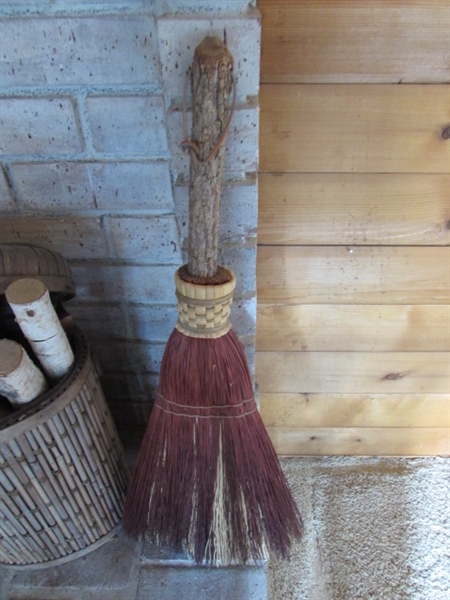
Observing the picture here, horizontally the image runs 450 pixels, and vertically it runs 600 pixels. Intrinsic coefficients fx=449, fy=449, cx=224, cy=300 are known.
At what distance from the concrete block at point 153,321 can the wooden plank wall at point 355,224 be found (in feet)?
0.62

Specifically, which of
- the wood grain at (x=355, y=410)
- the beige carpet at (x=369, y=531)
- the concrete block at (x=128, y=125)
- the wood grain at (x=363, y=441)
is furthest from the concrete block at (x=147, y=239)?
the beige carpet at (x=369, y=531)

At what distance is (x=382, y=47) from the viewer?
0.65 m

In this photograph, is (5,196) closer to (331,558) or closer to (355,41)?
(355,41)

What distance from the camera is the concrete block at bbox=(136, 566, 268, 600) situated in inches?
30.9

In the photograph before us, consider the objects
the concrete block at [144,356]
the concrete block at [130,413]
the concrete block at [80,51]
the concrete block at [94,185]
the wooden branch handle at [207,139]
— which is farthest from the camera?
the concrete block at [130,413]

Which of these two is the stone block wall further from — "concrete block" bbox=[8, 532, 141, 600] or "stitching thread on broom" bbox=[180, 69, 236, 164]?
"concrete block" bbox=[8, 532, 141, 600]

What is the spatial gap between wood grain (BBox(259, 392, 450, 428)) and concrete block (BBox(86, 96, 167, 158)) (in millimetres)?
654

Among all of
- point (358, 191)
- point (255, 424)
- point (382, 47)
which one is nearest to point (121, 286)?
point (255, 424)

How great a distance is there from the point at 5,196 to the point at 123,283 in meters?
0.24

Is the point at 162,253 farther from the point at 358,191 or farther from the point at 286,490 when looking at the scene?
the point at 286,490

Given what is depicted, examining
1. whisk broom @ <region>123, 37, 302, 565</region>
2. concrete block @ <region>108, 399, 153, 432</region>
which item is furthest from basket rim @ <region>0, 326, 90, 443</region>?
concrete block @ <region>108, 399, 153, 432</region>

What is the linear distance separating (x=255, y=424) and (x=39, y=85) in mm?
604

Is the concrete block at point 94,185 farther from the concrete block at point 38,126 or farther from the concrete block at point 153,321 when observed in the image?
the concrete block at point 153,321

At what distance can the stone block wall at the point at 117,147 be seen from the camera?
0.58 meters
